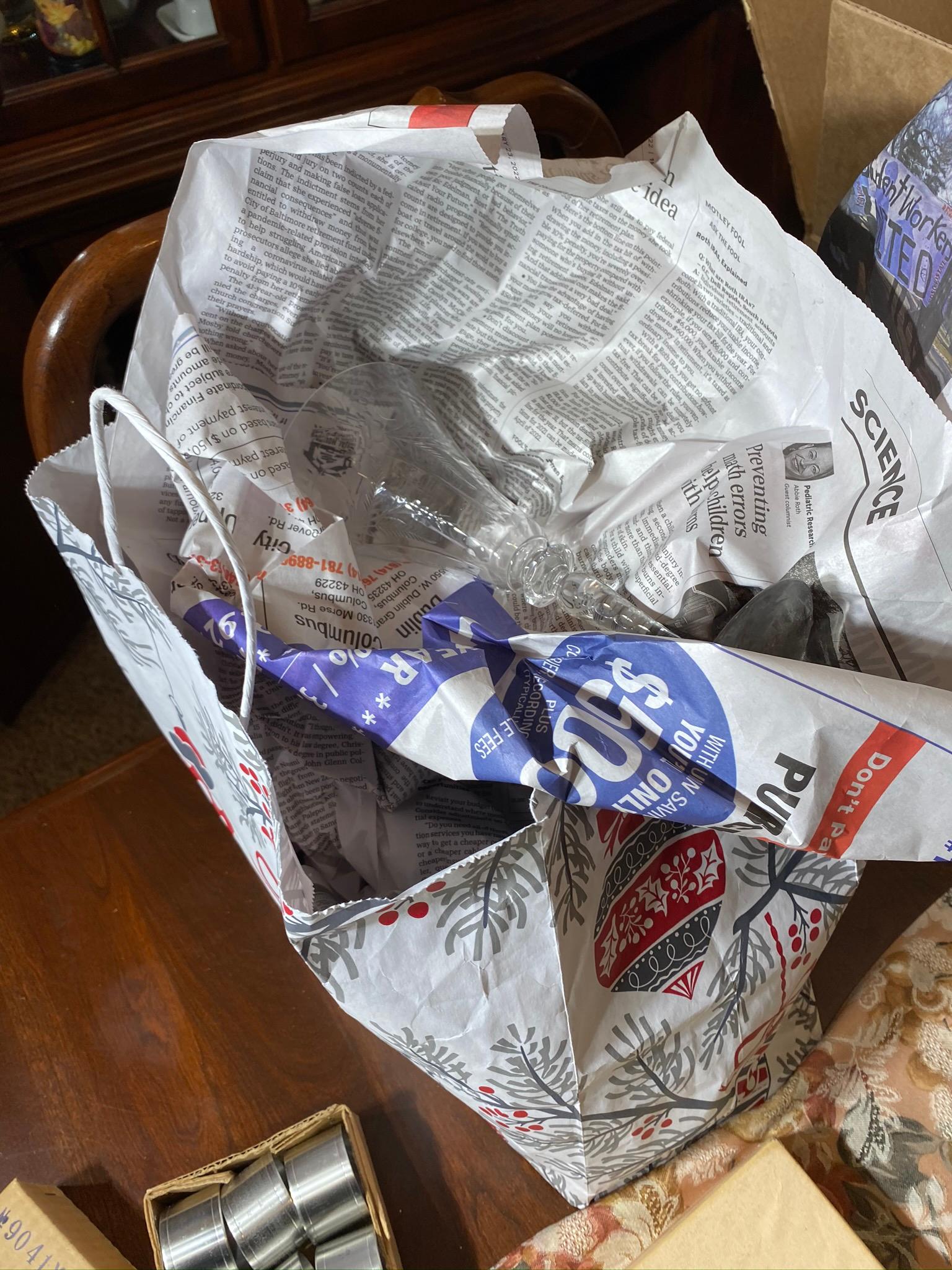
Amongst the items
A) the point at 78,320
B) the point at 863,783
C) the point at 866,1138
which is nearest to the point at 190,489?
the point at 78,320

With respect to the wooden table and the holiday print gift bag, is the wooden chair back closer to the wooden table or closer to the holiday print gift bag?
the holiday print gift bag

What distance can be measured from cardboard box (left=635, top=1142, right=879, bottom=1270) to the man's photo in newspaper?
0.26m

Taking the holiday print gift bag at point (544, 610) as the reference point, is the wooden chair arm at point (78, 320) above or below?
above

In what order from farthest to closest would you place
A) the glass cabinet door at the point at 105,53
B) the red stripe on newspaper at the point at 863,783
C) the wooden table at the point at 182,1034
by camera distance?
the glass cabinet door at the point at 105,53 → the wooden table at the point at 182,1034 → the red stripe on newspaper at the point at 863,783

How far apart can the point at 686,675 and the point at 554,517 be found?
202 mm

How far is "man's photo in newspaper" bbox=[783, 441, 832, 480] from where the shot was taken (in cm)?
38

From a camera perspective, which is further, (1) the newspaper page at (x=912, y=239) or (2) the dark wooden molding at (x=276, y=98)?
(2) the dark wooden molding at (x=276, y=98)

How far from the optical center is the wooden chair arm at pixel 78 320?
385 mm

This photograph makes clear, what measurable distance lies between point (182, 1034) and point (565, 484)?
12.3 inches

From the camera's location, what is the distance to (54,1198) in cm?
36

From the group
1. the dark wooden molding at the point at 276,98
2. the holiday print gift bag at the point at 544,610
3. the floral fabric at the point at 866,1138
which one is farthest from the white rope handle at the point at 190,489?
the dark wooden molding at the point at 276,98

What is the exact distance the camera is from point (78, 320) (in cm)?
39

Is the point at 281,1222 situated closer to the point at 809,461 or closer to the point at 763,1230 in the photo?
the point at 763,1230

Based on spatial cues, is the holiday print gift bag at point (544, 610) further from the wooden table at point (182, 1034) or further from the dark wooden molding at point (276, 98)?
the dark wooden molding at point (276, 98)
